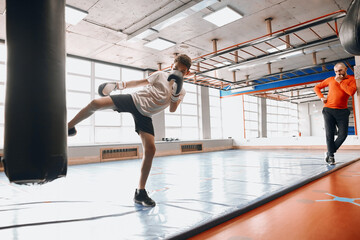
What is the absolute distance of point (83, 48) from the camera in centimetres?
684

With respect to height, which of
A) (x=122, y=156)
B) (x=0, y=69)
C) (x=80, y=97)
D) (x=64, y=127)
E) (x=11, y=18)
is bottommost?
(x=122, y=156)

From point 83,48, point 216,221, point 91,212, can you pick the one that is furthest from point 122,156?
point 216,221

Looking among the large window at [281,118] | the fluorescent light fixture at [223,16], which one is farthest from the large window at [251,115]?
the fluorescent light fixture at [223,16]

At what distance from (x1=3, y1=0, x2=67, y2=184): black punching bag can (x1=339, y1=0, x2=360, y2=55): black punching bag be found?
2.14 metres

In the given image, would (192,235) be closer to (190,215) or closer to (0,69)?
(190,215)

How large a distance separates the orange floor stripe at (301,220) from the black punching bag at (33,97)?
2.99 feet

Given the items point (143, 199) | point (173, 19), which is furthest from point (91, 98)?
point (143, 199)

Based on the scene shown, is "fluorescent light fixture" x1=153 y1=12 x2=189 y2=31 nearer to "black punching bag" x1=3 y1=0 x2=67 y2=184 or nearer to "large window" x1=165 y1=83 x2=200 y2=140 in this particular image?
"black punching bag" x1=3 y1=0 x2=67 y2=184

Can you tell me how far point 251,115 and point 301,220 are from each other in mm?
13257

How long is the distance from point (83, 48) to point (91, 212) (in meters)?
6.21

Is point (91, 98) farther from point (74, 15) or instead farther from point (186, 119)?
point (186, 119)

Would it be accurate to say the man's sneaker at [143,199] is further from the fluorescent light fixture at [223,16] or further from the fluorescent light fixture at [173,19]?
the fluorescent light fixture at [223,16]

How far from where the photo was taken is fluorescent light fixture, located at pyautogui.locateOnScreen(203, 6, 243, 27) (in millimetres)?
5024

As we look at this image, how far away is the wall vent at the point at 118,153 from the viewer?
6.78 metres
